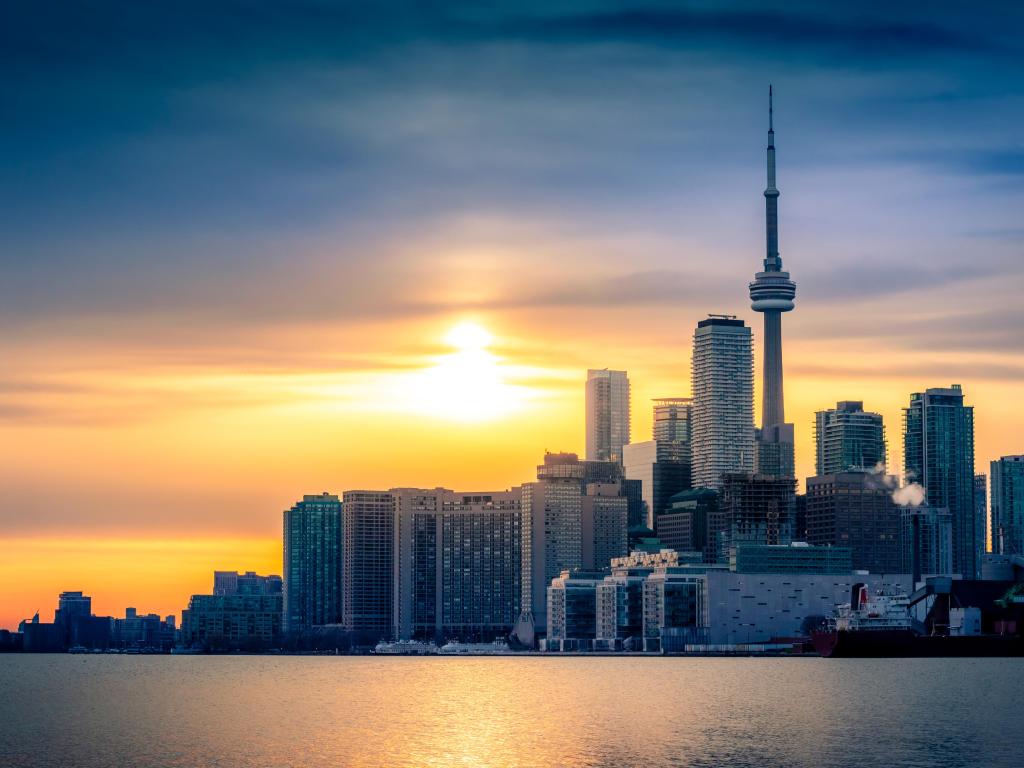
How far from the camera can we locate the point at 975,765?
5625 inches

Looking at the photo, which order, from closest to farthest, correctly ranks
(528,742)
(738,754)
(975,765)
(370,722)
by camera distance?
(975,765), (738,754), (528,742), (370,722)

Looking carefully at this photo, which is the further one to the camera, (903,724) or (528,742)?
(903,724)

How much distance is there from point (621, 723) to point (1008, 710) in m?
42.7

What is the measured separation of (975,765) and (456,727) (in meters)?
57.3

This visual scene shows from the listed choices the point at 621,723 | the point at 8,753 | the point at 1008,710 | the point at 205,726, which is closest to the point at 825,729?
the point at 621,723

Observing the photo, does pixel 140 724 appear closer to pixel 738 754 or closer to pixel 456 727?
pixel 456 727

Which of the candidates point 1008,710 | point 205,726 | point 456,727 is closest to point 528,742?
point 456,727

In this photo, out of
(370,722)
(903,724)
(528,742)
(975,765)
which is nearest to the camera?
(975,765)

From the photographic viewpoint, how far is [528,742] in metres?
166

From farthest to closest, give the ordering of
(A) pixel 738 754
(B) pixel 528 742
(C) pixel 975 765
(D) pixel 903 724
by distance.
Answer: (D) pixel 903 724
(B) pixel 528 742
(A) pixel 738 754
(C) pixel 975 765

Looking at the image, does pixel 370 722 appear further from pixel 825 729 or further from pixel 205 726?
pixel 825 729

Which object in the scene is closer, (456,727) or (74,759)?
(74,759)

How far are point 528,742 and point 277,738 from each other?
75.3 feet

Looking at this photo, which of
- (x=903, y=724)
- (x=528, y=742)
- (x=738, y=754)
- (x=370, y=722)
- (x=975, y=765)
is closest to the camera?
(x=975, y=765)
